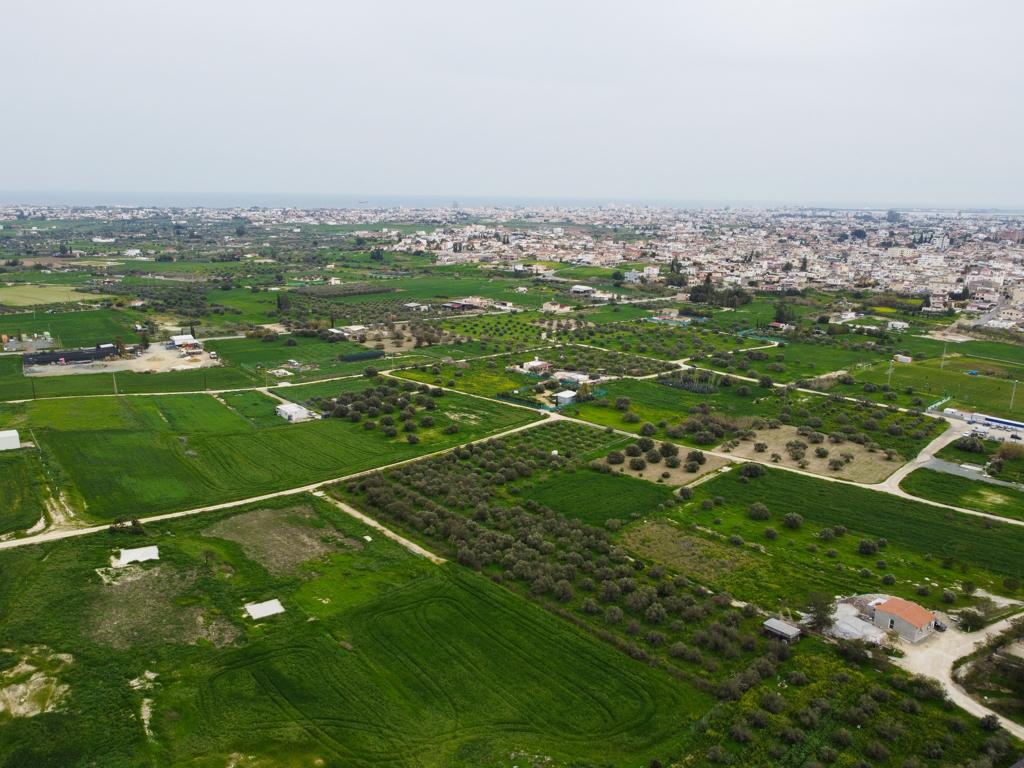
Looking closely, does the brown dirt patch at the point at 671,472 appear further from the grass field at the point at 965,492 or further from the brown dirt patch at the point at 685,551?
the grass field at the point at 965,492

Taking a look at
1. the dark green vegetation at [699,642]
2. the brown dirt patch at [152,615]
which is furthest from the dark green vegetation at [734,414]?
the brown dirt patch at [152,615]

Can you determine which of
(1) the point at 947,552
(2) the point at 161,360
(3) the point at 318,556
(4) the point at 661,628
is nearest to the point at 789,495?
(1) the point at 947,552

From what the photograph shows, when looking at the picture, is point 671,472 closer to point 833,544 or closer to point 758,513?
point 758,513

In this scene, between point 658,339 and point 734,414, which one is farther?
point 658,339

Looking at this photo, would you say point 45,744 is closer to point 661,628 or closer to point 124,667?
point 124,667

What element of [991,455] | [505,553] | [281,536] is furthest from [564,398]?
[991,455]

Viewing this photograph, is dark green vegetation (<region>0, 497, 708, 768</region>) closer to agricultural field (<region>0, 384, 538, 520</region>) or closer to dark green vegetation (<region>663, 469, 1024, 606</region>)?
agricultural field (<region>0, 384, 538, 520</region>)
